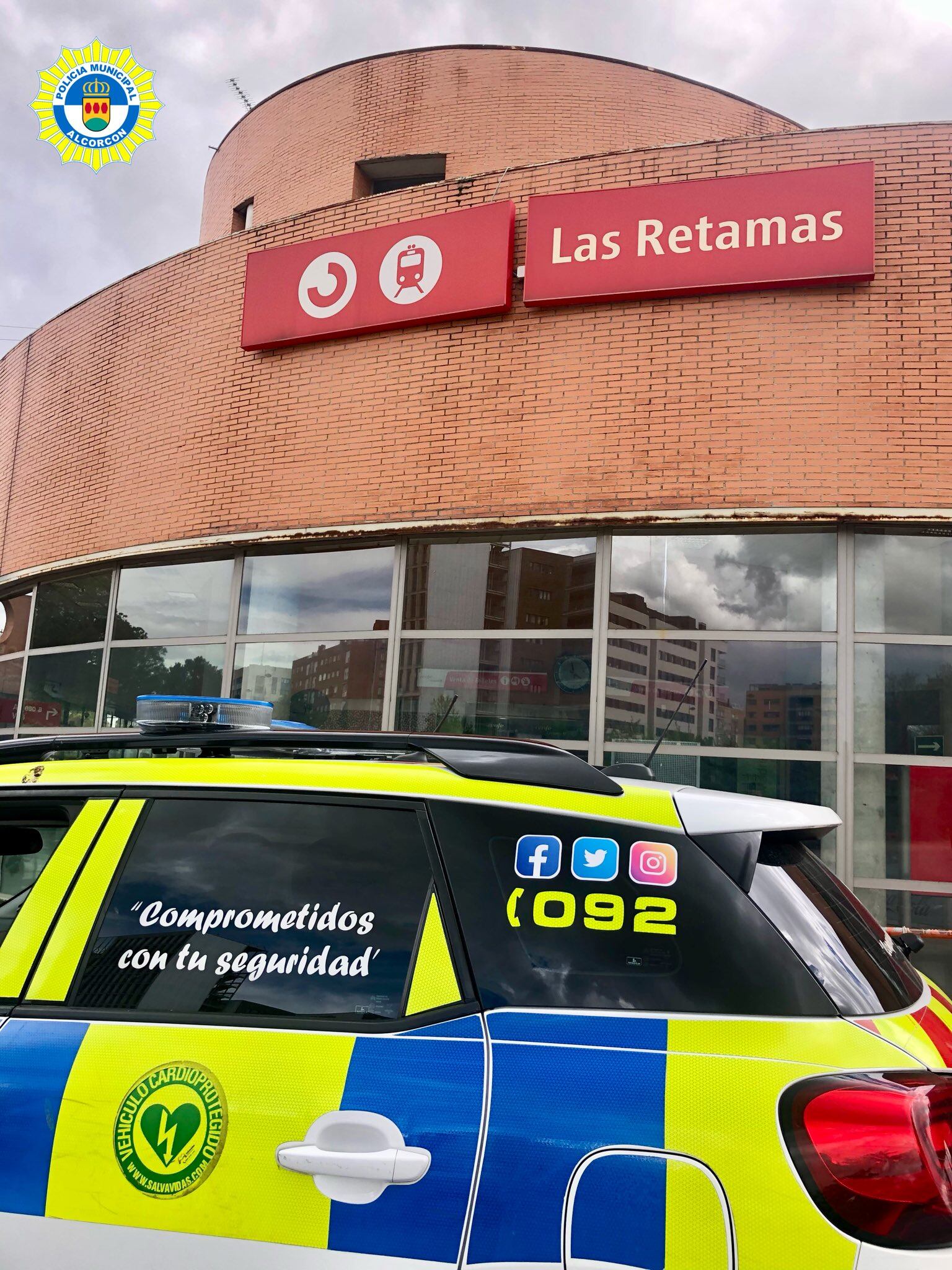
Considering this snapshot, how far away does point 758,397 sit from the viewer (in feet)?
24.2

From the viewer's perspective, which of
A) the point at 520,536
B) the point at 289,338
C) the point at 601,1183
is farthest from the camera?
the point at 289,338

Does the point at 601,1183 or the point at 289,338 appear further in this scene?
the point at 289,338

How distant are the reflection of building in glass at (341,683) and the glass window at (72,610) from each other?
297cm

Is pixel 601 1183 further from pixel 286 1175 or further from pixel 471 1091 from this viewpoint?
pixel 286 1175

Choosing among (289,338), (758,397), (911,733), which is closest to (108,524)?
(289,338)

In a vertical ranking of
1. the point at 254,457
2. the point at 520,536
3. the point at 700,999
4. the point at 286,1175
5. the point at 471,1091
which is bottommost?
the point at 286,1175

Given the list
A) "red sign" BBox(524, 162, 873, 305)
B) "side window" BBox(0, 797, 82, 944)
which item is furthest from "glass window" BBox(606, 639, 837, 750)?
"side window" BBox(0, 797, 82, 944)

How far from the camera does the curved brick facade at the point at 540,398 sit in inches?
283

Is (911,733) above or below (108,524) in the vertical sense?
below

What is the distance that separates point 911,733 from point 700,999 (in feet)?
20.3

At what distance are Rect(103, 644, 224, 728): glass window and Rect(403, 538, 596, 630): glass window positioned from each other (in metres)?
2.41

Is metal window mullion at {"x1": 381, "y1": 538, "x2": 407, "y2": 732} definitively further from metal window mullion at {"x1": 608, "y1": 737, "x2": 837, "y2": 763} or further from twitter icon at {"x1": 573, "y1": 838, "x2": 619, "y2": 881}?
twitter icon at {"x1": 573, "y1": 838, "x2": 619, "y2": 881}

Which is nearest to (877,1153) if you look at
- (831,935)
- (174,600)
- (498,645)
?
(831,935)

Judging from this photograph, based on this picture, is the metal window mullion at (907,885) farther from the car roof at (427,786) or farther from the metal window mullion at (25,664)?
the metal window mullion at (25,664)
